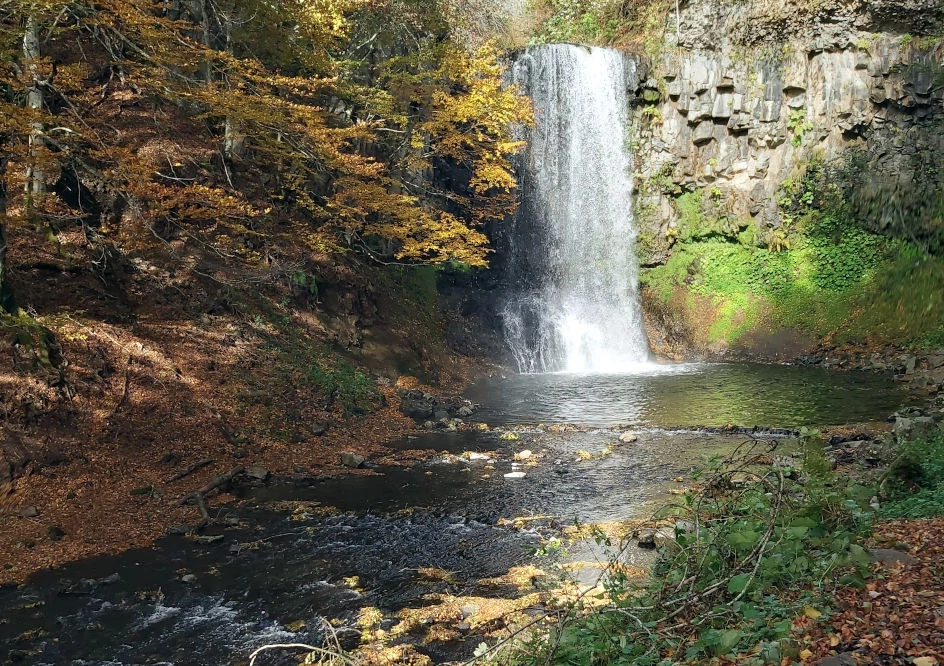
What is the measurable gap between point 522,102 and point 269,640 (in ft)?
44.5

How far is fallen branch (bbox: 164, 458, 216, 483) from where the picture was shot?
8859 mm

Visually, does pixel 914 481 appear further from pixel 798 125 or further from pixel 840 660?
pixel 798 125

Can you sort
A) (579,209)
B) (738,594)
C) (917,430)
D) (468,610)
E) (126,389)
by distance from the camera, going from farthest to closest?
(579,209), (126,389), (917,430), (468,610), (738,594)

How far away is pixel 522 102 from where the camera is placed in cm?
1605

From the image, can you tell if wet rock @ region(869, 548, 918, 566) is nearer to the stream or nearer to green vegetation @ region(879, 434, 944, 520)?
green vegetation @ region(879, 434, 944, 520)

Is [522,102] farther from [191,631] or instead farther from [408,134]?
[191,631]

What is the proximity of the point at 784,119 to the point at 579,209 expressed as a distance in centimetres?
709

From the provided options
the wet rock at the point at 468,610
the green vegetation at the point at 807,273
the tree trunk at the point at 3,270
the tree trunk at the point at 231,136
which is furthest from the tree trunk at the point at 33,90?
the green vegetation at the point at 807,273

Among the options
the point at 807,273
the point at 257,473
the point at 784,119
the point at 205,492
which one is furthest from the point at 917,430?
the point at 784,119

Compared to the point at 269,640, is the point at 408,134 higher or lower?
higher

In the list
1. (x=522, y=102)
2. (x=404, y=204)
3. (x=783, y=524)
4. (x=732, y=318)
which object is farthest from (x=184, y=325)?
(x=732, y=318)

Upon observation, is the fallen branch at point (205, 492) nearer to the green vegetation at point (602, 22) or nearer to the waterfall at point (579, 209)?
the waterfall at point (579, 209)

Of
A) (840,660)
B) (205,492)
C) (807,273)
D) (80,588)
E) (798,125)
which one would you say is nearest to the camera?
(840,660)

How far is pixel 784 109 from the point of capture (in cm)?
2189
